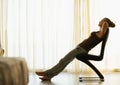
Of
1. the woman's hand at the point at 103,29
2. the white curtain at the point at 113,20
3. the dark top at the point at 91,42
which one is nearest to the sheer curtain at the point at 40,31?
the white curtain at the point at 113,20

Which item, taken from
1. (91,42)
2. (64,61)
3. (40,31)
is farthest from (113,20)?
(64,61)

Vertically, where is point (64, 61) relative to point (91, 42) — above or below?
below

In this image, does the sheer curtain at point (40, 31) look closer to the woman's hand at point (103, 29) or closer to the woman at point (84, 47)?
the woman at point (84, 47)

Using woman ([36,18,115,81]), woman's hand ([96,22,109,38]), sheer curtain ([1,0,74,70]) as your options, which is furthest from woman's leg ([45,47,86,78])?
sheer curtain ([1,0,74,70])

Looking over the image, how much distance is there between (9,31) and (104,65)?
81.0 inches

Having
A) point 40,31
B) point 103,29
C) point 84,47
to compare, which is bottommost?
point 84,47

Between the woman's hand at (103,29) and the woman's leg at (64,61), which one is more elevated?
the woman's hand at (103,29)

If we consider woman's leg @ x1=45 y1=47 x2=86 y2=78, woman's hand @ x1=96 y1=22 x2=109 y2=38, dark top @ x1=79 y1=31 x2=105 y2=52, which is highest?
woman's hand @ x1=96 y1=22 x2=109 y2=38

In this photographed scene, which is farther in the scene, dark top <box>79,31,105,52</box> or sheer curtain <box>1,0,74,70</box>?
sheer curtain <box>1,0,74,70</box>

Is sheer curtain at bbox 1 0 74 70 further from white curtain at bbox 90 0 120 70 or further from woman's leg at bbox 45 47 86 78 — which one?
woman's leg at bbox 45 47 86 78

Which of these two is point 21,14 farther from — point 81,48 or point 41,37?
point 81,48

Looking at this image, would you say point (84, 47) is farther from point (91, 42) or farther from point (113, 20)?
point (113, 20)

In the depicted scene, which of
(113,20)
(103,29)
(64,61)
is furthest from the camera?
(113,20)

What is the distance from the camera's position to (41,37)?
6.48 meters
